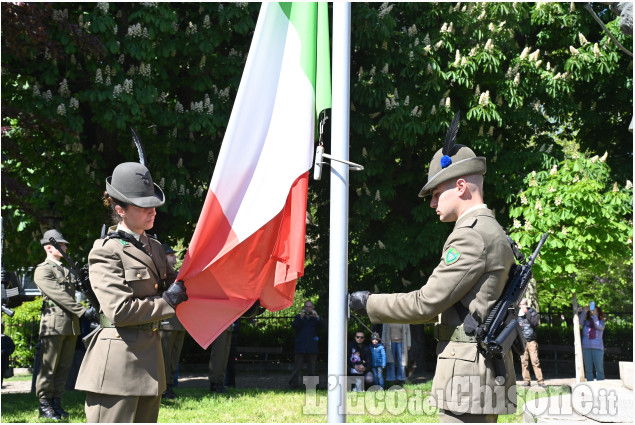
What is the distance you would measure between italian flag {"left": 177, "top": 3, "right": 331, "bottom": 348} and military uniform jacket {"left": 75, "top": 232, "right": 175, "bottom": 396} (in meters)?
0.27

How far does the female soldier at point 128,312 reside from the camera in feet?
16.1

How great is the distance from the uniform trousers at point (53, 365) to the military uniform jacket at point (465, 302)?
698 centimetres

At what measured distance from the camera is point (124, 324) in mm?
4906

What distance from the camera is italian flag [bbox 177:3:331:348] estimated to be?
5168mm

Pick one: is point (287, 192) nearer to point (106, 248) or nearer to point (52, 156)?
point (106, 248)

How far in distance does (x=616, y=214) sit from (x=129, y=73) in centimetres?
962

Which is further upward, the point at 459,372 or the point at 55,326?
the point at 55,326

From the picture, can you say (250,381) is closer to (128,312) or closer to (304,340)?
(304,340)

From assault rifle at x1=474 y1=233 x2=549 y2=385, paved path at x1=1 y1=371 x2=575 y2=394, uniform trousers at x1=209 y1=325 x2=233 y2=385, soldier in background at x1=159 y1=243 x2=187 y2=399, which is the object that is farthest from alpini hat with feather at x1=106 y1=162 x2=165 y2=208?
paved path at x1=1 y1=371 x2=575 y2=394

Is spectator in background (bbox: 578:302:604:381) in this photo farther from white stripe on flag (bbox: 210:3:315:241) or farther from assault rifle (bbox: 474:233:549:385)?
white stripe on flag (bbox: 210:3:315:241)

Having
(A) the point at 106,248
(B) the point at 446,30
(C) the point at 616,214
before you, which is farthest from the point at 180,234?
(A) the point at 106,248

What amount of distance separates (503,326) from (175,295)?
201 centimetres

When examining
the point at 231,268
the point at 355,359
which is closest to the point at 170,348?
the point at 355,359

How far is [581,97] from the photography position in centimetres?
1881
